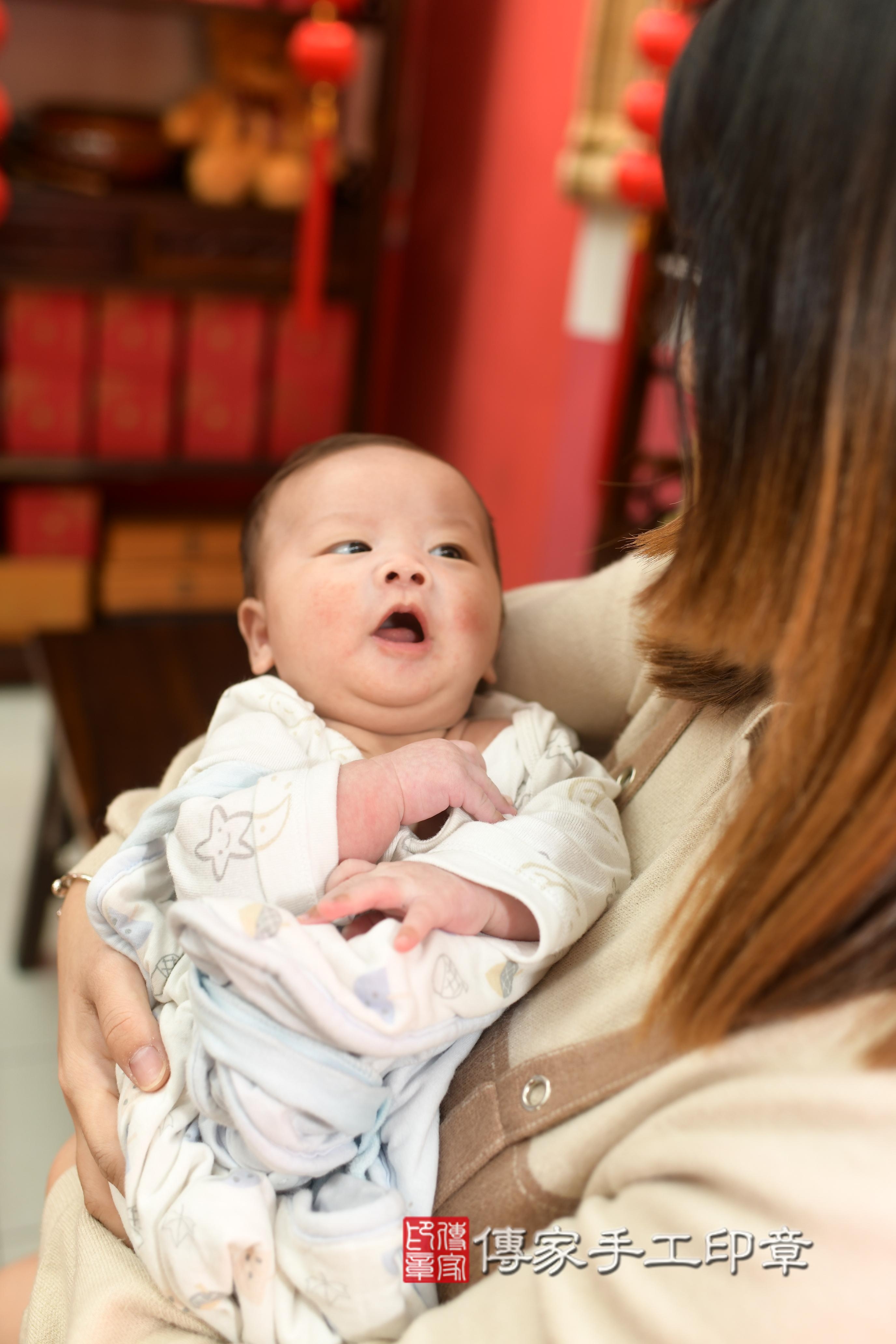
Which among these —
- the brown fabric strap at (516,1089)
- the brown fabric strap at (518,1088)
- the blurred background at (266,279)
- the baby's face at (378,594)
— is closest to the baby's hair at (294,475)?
the baby's face at (378,594)

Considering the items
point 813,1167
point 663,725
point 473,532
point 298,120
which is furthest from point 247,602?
point 298,120

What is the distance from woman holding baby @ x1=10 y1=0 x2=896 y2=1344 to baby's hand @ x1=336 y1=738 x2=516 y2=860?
190 millimetres

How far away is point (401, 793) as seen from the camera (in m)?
0.85

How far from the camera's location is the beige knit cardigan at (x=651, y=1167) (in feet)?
1.83

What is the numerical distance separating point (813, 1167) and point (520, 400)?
101 inches

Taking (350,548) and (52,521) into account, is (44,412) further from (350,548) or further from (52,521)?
(350,548)

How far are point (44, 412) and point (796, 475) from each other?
2496mm

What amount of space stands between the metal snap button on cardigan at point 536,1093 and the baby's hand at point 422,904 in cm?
10

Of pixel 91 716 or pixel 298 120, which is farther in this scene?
pixel 298 120

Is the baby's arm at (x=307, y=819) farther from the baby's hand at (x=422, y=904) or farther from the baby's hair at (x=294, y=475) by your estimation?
the baby's hair at (x=294, y=475)

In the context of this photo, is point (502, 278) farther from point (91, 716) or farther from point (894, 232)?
point (894, 232)

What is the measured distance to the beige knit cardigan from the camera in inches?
22.0

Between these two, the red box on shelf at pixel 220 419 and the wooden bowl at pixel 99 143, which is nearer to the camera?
the wooden bowl at pixel 99 143

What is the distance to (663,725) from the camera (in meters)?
0.89
